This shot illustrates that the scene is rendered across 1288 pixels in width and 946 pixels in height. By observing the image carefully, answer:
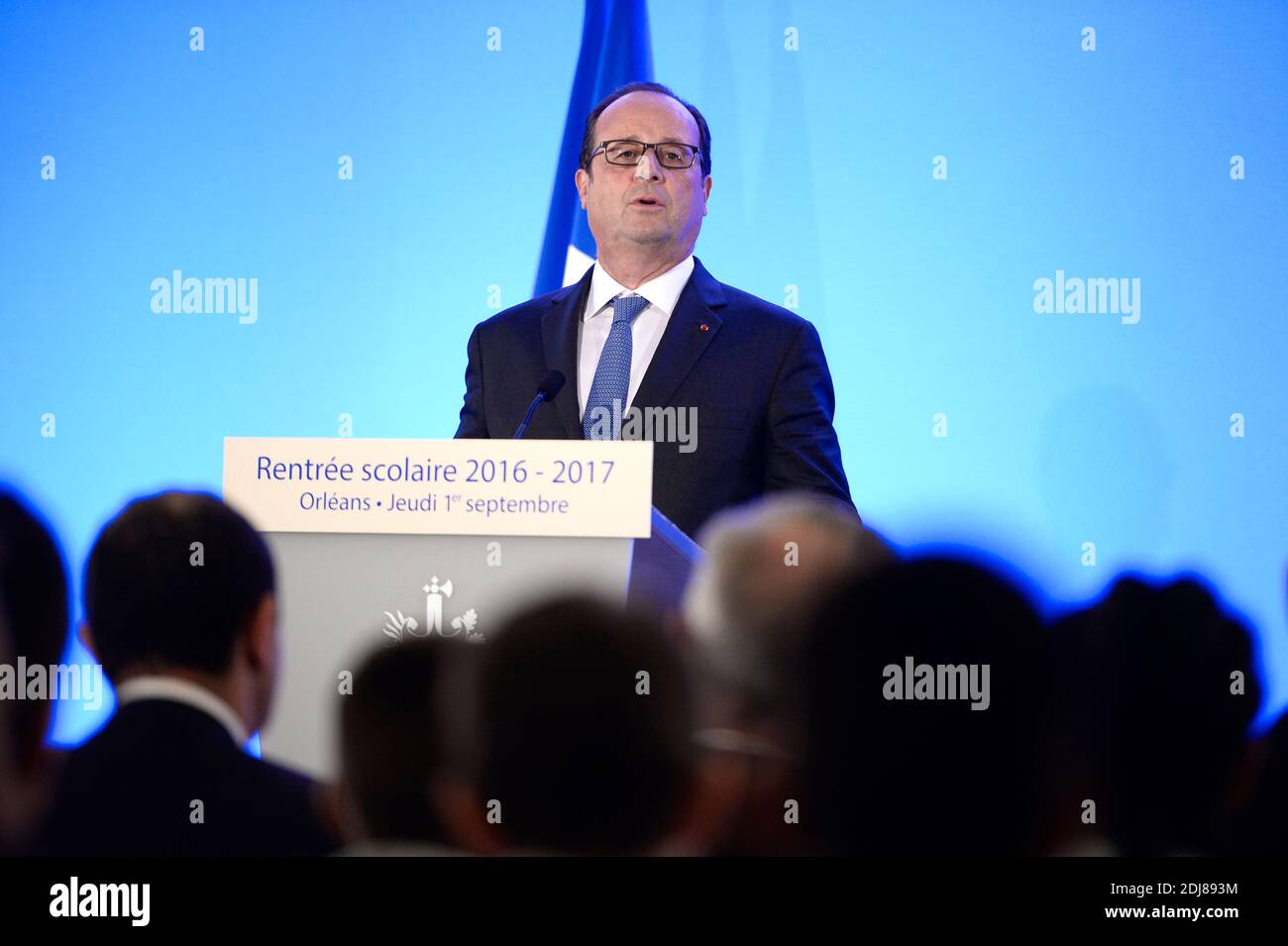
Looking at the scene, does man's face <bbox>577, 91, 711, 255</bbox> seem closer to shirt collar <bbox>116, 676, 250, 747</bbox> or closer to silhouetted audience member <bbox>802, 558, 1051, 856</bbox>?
silhouetted audience member <bbox>802, 558, 1051, 856</bbox>

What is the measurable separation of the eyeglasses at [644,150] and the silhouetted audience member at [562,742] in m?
1.26

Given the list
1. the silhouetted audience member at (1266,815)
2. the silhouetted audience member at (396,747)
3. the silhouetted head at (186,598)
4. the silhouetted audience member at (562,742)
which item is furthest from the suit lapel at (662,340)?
the silhouetted audience member at (1266,815)

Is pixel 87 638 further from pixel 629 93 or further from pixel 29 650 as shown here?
pixel 629 93

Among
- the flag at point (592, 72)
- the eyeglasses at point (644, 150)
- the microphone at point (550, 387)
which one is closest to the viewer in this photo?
the microphone at point (550, 387)

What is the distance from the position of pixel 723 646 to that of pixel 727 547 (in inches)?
10.8

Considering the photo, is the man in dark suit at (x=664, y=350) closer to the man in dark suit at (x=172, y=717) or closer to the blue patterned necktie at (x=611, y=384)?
the blue patterned necktie at (x=611, y=384)

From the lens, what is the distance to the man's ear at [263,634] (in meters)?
3.65

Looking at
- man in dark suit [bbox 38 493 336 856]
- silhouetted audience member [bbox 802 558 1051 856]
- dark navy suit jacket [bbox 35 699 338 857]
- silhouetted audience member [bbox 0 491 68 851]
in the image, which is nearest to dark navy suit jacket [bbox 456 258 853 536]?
silhouetted audience member [bbox 802 558 1051 856]

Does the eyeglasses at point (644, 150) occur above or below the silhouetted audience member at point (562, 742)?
above

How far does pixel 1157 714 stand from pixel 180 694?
2.72 meters

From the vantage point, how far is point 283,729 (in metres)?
3.63

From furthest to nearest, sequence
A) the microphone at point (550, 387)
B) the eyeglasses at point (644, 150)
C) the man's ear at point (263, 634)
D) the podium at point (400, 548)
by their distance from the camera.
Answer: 1. the eyeglasses at point (644, 150)
2. the man's ear at point (263, 634)
3. the podium at point (400, 548)
4. the microphone at point (550, 387)

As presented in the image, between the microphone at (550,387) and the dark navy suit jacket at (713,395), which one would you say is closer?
the microphone at (550,387)

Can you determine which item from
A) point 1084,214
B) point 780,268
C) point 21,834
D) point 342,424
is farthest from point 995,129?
point 21,834
